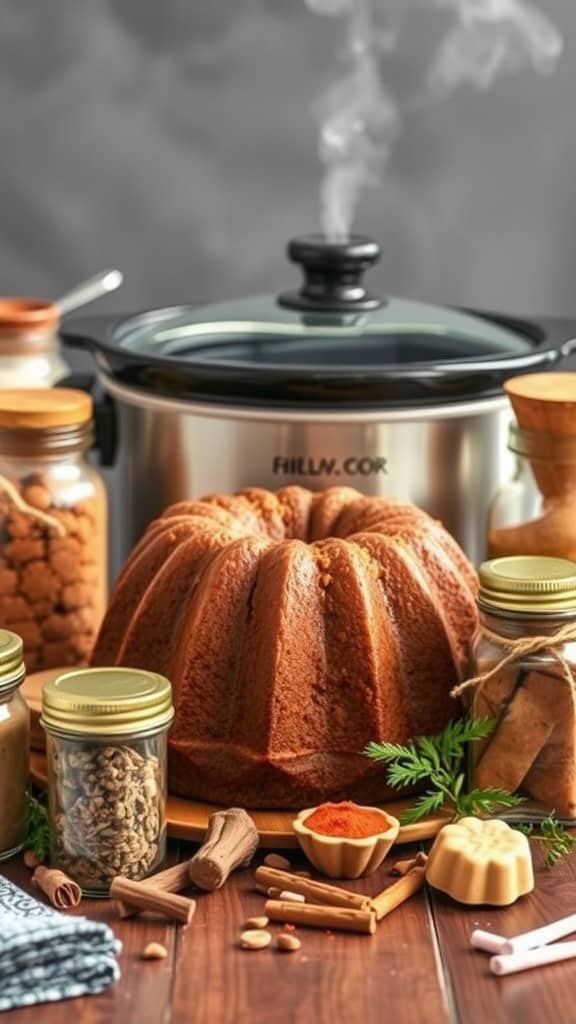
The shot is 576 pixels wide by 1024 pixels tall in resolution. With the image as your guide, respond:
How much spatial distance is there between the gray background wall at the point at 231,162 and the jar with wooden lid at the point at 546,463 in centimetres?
97

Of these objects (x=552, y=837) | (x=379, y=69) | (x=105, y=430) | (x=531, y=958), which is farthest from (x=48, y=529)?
(x=379, y=69)

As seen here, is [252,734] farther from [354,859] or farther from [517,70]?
[517,70]

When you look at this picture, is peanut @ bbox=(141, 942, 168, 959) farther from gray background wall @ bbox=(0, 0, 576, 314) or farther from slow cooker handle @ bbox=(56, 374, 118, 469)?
gray background wall @ bbox=(0, 0, 576, 314)

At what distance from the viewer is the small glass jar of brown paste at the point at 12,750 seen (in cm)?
131

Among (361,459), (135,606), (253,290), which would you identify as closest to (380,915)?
(135,606)

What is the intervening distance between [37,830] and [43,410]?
418 millimetres

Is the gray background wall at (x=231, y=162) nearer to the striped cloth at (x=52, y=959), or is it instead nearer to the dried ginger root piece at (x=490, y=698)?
the dried ginger root piece at (x=490, y=698)

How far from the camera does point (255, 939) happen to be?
1181 mm

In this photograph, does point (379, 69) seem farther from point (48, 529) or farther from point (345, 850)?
point (345, 850)

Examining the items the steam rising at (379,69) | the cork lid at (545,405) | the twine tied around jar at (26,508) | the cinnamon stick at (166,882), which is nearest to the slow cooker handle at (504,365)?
the cork lid at (545,405)

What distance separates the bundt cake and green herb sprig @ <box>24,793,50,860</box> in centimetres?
11

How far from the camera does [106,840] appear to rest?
126 cm

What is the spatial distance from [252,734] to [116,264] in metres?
1.29

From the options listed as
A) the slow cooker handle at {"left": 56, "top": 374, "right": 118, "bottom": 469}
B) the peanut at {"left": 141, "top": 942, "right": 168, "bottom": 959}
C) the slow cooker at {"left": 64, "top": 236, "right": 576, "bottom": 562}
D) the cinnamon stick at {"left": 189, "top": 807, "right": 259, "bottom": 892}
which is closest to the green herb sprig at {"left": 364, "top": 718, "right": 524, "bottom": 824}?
the cinnamon stick at {"left": 189, "top": 807, "right": 259, "bottom": 892}
